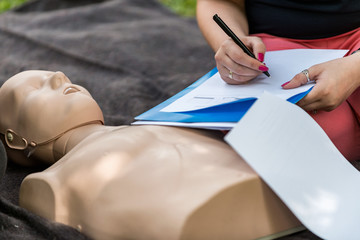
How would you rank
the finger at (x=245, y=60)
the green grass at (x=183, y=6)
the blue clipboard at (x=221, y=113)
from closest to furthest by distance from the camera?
the blue clipboard at (x=221, y=113) → the finger at (x=245, y=60) → the green grass at (x=183, y=6)

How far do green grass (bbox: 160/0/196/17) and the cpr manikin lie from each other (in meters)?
2.32

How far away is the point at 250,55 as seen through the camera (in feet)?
4.12

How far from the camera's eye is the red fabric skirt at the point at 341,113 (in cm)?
136

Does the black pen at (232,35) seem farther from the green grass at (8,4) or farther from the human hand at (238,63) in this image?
the green grass at (8,4)

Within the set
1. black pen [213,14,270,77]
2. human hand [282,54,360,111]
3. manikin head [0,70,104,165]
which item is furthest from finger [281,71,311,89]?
manikin head [0,70,104,165]

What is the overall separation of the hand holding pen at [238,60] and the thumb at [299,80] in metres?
0.06

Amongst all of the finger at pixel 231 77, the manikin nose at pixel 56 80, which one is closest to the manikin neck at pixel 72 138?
the manikin nose at pixel 56 80

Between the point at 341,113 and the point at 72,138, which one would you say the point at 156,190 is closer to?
the point at 72,138

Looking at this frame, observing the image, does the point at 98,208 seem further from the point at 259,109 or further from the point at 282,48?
the point at 282,48

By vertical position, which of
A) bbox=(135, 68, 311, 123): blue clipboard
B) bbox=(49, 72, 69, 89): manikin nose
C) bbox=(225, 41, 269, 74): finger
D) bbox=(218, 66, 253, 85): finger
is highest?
bbox=(225, 41, 269, 74): finger

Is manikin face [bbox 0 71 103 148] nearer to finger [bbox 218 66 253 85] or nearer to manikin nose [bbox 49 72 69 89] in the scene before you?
manikin nose [bbox 49 72 69 89]

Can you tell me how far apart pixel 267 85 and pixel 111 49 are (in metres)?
1.27

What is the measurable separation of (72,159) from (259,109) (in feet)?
1.30

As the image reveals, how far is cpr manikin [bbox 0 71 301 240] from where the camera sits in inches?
39.7
